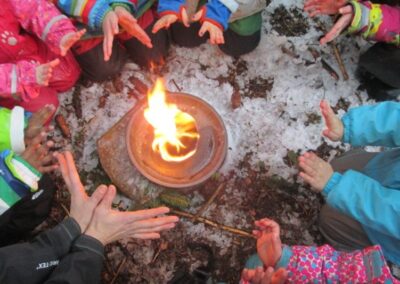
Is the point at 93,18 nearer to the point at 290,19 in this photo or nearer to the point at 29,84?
the point at 29,84

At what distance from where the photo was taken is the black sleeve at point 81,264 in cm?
195

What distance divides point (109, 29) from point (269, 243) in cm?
166

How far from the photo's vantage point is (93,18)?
8.52 feet

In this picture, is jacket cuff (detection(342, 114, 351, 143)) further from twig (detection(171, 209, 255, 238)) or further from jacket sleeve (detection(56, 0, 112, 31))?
jacket sleeve (detection(56, 0, 112, 31))

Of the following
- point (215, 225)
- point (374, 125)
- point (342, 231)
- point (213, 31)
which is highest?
point (213, 31)

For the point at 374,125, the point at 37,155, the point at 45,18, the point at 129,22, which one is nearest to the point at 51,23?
the point at 45,18

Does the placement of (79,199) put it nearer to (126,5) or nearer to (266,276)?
(266,276)

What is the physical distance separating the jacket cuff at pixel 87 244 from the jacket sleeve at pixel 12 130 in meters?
0.82

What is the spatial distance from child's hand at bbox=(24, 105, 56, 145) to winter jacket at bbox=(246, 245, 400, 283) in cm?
176

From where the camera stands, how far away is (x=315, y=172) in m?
2.29

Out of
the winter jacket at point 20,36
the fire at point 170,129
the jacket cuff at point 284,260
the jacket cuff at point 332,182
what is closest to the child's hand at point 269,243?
the jacket cuff at point 284,260

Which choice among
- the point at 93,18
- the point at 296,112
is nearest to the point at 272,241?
the point at 296,112

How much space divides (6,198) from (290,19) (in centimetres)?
264

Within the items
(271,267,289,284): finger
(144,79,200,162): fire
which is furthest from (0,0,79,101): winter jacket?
(271,267,289,284): finger
